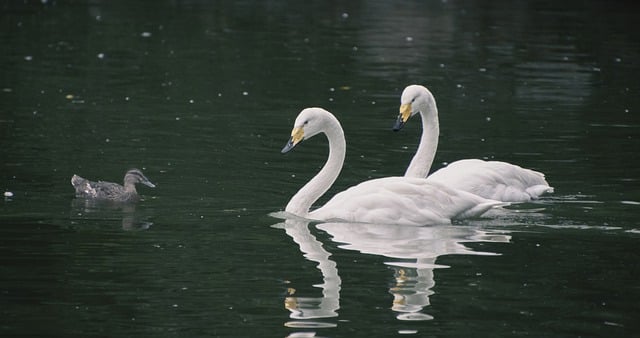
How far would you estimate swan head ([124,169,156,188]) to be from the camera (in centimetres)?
1456

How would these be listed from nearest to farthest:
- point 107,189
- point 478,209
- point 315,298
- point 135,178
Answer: point 315,298 → point 478,209 → point 107,189 → point 135,178

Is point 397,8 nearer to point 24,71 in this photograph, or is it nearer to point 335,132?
point 24,71

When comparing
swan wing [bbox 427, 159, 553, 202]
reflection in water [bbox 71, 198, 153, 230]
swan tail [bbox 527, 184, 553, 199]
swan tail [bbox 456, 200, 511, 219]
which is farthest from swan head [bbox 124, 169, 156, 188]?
swan tail [bbox 527, 184, 553, 199]

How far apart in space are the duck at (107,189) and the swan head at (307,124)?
171 cm

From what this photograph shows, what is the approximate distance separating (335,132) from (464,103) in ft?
28.4

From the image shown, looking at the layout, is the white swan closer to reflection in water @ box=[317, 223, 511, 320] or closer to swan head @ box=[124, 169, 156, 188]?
reflection in water @ box=[317, 223, 511, 320]

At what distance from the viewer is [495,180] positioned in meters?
15.1

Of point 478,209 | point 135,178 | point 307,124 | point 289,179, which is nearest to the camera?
point 478,209

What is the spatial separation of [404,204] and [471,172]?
197 centimetres

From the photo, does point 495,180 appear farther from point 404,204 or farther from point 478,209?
point 404,204

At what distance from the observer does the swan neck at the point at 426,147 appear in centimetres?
1509

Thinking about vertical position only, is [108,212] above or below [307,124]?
below

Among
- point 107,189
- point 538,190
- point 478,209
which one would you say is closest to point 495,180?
point 538,190

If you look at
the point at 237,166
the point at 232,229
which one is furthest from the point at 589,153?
the point at 232,229
